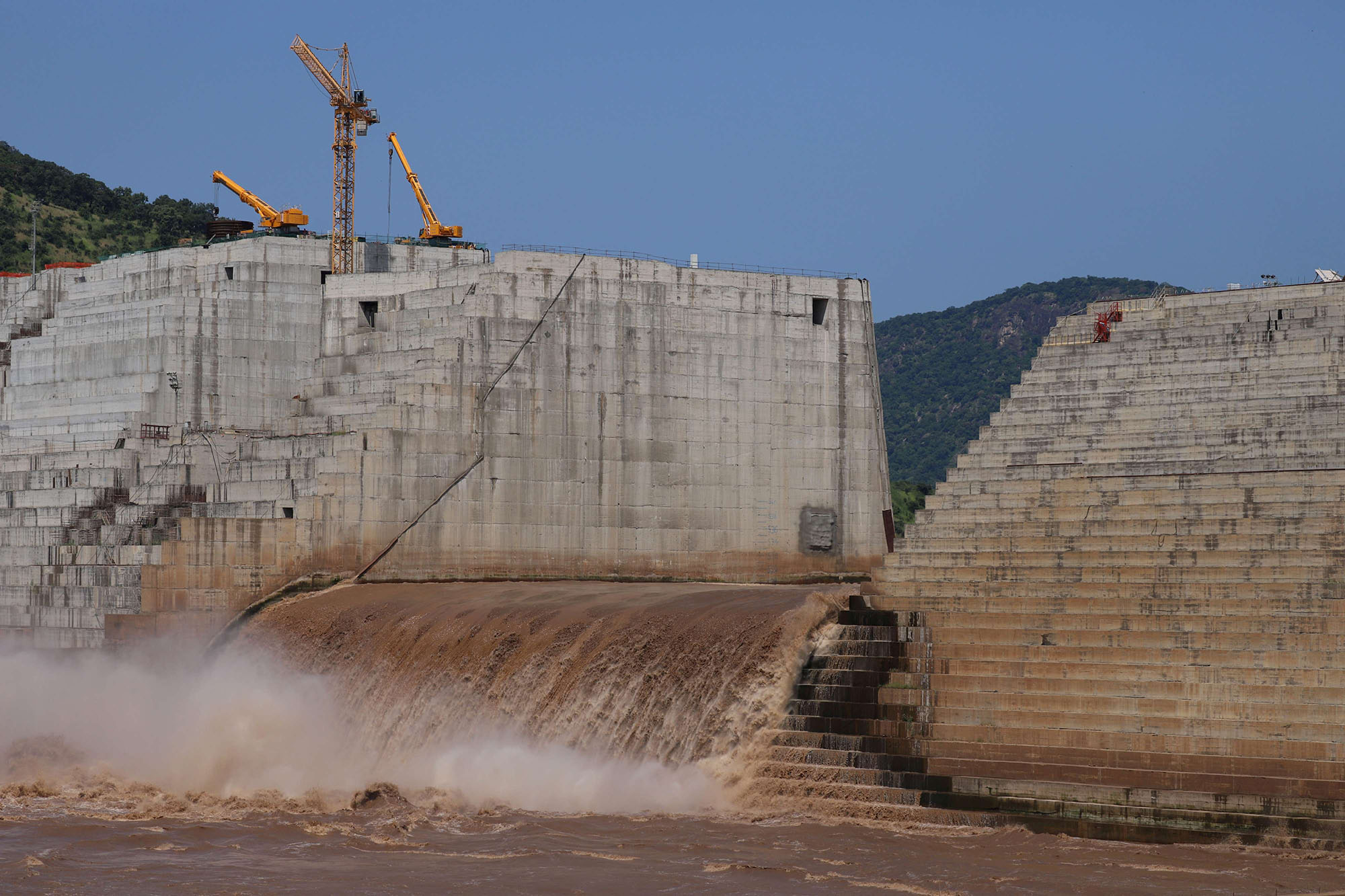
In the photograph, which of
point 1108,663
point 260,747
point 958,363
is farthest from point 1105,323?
point 958,363

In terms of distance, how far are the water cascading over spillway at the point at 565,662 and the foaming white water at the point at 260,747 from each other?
52cm

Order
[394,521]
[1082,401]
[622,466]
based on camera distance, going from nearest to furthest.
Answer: [1082,401], [394,521], [622,466]

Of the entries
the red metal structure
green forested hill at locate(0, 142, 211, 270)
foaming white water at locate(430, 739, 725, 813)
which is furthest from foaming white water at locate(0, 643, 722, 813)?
green forested hill at locate(0, 142, 211, 270)

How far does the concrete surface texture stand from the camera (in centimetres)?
5112

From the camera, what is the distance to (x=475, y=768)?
120ft

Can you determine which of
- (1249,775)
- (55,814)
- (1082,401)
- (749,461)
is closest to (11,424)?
(749,461)

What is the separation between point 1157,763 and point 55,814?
21.2 metres

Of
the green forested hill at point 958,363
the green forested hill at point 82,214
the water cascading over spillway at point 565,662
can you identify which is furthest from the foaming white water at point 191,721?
the green forested hill at point 958,363

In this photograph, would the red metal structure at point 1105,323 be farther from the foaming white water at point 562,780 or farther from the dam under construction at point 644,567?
the foaming white water at point 562,780

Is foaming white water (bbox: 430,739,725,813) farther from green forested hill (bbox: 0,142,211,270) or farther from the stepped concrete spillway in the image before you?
green forested hill (bbox: 0,142,211,270)

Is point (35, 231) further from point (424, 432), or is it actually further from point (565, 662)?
point (565, 662)

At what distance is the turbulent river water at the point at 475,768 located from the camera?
89.2 ft

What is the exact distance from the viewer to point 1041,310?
18762 centimetres

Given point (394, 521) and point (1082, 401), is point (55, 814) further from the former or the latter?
point (1082, 401)
